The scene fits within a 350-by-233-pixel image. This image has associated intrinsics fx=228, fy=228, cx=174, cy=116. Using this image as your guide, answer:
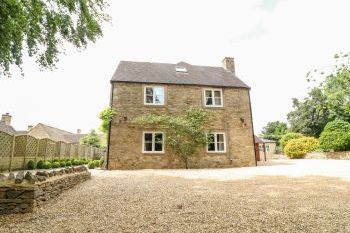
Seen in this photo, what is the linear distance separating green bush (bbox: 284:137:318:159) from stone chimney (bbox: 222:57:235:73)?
1538 cm

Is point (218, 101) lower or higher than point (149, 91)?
lower

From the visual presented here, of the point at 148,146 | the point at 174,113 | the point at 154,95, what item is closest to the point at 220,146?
the point at 174,113

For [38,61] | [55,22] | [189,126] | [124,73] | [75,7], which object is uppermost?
[124,73]

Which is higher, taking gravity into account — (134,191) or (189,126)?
(189,126)

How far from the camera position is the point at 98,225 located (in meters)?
3.55

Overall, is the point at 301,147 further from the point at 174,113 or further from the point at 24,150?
the point at 24,150

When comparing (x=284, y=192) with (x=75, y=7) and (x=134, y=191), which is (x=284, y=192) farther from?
(x=75, y=7)

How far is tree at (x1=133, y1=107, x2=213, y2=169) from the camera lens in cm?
1455

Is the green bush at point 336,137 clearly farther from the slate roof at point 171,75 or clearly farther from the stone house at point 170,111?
the slate roof at point 171,75

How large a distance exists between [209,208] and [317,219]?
181 centimetres

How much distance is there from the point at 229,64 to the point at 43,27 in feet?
51.8

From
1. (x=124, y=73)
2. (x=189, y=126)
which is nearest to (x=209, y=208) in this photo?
(x=189, y=126)

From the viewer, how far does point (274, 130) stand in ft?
186

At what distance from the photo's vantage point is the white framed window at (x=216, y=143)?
15633 mm
